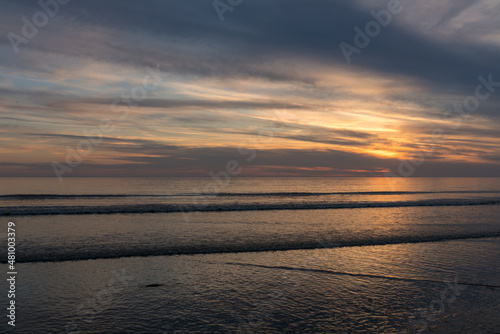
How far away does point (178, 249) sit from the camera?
56.9ft

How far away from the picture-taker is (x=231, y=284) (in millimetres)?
11914

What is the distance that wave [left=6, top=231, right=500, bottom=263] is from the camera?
1548cm

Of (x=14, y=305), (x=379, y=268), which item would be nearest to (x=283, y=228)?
(x=379, y=268)

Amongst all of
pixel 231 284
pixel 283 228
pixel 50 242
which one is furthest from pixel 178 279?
pixel 283 228

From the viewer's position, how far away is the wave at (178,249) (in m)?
15.5

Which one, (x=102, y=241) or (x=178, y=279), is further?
(x=102, y=241)

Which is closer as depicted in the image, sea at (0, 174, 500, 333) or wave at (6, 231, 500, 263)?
sea at (0, 174, 500, 333)

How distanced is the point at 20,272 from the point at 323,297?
37.6 ft

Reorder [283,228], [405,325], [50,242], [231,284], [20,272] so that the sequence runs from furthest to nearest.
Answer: [283,228]
[50,242]
[20,272]
[231,284]
[405,325]

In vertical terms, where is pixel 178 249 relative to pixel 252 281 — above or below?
below

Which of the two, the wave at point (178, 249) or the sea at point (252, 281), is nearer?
the sea at point (252, 281)

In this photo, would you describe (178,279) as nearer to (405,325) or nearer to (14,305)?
(14,305)

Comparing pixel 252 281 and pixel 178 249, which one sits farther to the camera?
pixel 178 249

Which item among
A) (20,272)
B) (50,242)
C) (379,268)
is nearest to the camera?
(20,272)
